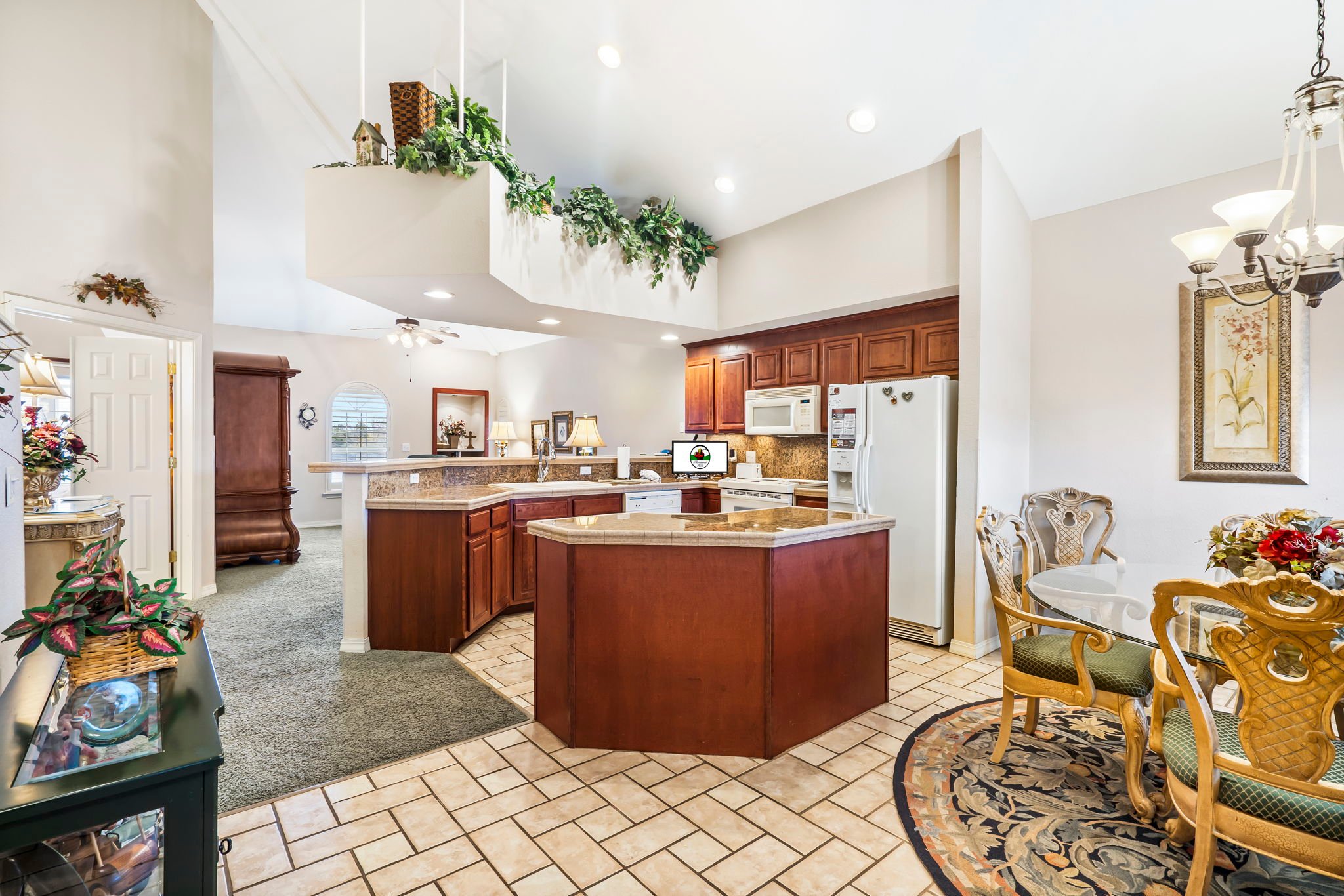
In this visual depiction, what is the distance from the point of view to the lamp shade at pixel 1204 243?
224cm

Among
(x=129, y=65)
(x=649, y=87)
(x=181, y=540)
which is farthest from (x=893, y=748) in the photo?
(x=129, y=65)

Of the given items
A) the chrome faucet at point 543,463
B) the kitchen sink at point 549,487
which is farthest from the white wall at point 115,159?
the chrome faucet at point 543,463

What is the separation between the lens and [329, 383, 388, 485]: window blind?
9398mm

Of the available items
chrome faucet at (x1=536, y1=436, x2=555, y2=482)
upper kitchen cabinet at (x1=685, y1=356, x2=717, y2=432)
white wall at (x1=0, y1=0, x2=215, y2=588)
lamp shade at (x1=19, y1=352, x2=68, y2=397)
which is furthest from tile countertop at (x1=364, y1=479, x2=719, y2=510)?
white wall at (x1=0, y1=0, x2=215, y2=588)

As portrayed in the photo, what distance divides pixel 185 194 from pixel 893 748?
6.00m

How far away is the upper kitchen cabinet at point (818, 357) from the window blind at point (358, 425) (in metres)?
5.74

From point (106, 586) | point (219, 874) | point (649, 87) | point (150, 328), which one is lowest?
point (219, 874)

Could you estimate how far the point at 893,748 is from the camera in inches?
103

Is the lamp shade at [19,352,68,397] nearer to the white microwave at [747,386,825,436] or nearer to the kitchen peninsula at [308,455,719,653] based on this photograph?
the kitchen peninsula at [308,455,719,653]

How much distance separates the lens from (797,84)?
12.4ft

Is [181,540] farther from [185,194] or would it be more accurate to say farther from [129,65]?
[129,65]

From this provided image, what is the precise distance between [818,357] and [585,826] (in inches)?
158

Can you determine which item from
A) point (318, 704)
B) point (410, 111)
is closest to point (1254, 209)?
point (410, 111)

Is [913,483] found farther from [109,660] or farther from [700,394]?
[109,660]
